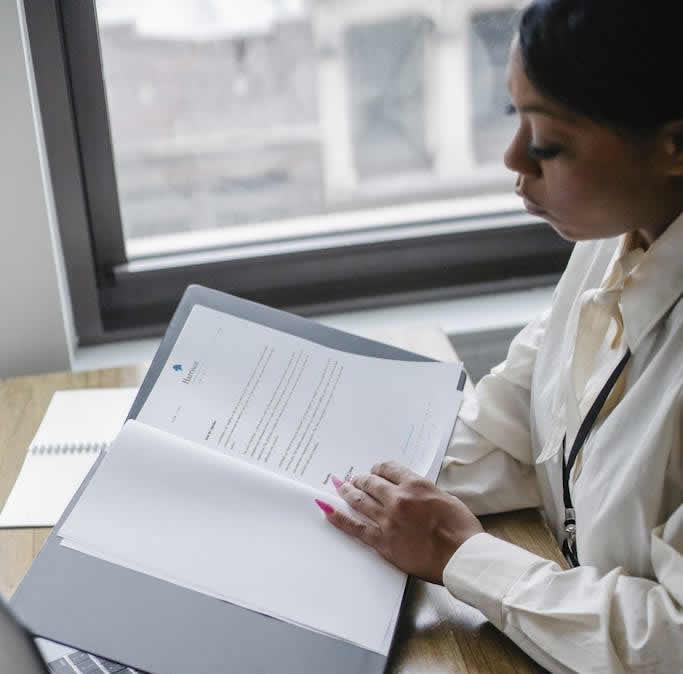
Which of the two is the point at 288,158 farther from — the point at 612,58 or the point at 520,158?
the point at 612,58

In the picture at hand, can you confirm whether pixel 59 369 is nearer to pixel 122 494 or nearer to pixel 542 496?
pixel 122 494

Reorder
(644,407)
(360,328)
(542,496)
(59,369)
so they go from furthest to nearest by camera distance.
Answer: (360,328), (59,369), (542,496), (644,407)

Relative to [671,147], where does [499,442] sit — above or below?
below

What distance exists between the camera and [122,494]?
35.8 inches

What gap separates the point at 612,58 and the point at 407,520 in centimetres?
42

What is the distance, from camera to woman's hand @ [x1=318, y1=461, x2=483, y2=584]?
2.92 ft

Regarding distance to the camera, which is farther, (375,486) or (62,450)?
(62,450)

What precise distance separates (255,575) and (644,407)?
35cm

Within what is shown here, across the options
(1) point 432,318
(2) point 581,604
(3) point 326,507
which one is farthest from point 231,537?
(1) point 432,318

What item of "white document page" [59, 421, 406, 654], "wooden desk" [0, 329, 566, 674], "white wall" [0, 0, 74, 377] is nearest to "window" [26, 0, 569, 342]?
"white wall" [0, 0, 74, 377]

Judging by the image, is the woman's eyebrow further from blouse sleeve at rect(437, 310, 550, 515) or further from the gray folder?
the gray folder

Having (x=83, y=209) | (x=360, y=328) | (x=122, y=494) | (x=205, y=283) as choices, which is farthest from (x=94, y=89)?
(x=122, y=494)

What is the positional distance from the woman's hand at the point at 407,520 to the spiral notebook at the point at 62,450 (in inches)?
12.6

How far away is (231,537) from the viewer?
0.89m
